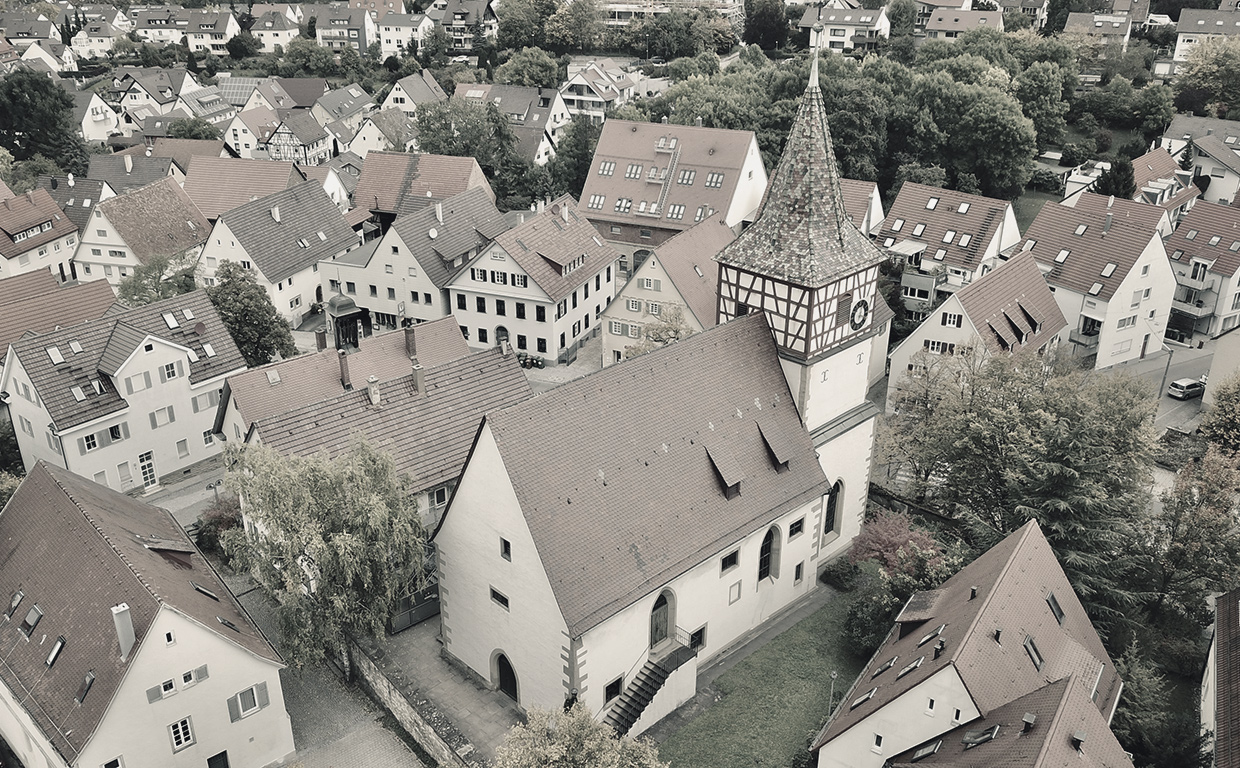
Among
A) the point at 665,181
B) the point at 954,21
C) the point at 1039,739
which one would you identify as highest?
the point at 954,21

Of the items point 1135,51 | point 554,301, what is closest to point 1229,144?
point 1135,51

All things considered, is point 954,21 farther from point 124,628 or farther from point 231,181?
point 124,628

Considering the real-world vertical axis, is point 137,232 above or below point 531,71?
below

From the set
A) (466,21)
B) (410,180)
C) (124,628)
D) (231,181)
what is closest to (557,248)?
(410,180)

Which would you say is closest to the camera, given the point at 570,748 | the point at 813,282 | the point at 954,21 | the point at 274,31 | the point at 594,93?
the point at 570,748

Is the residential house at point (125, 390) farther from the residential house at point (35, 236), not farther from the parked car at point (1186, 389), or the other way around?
the parked car at point (1186, 389)

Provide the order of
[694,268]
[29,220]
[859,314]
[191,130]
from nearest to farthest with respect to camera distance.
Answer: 1. [859,314]
2. [694,268]
3. [29,220]
4. [191,130]

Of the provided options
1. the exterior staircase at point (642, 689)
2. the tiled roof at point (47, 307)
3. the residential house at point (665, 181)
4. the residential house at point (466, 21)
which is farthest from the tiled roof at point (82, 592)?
the residential house at point (466, 21)
